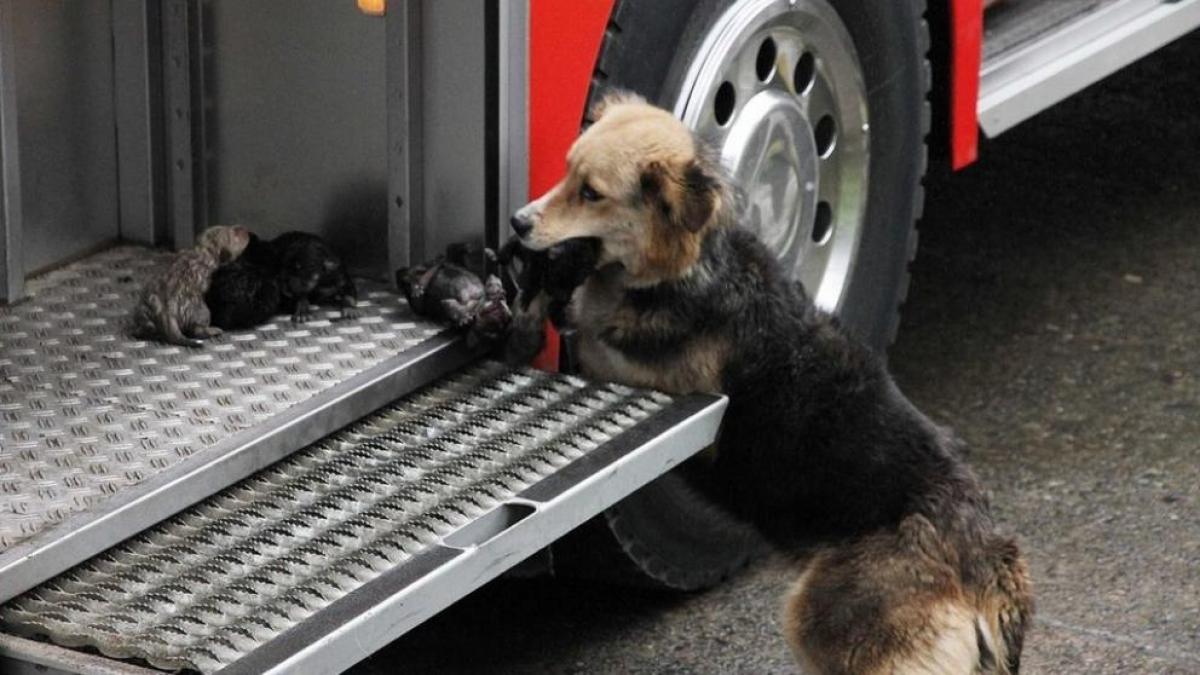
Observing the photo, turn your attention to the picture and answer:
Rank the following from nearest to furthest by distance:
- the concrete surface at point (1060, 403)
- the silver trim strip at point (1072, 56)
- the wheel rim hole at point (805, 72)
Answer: the concrete surface at point (1060, 403) < the wheel rim hole at point (805, 72) < the silver trim strip at point (1072, 56)

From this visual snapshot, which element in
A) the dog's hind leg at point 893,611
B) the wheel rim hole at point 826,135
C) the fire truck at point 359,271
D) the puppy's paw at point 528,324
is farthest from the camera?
the wheel rim hole at point 826,135

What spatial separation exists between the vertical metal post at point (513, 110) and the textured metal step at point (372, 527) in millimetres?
327

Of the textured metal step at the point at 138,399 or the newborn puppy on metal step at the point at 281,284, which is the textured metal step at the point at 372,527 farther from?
the newborn puppy on metal step at the point at 281,284

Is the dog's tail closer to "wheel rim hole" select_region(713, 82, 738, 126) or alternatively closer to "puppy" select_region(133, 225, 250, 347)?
"wheel rim hole" select_region(713, 82, 738, 126)

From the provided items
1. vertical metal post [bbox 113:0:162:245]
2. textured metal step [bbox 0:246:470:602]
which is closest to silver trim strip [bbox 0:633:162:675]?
textured metal step [bbox 0:246:470:602]

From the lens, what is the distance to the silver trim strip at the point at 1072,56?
5.34m

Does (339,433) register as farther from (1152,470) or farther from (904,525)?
(1152,470)

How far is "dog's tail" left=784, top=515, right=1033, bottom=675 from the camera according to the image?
3906 mm

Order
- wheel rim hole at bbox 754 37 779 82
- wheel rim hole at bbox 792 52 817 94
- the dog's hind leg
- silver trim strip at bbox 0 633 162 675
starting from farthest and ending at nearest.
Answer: wheel rim hole at bbox 792 52 817 94
wheel rim hole at bbox 754 37 779 82
the dog's hind leg
silver trim strip at bbox 0 633 162 675

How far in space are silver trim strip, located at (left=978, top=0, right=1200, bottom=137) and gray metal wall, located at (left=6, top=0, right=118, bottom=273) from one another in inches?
79.9

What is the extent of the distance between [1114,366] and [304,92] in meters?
2.52

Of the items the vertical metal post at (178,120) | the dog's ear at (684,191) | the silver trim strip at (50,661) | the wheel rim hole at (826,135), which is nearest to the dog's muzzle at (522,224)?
the dog's ear at (684,191)

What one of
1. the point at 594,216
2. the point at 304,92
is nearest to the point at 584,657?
the point at 594,216

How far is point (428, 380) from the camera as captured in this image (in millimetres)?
4188
